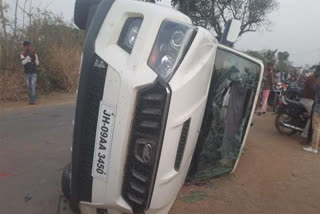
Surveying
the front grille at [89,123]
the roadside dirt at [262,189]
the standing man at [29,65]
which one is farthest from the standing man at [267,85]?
the front grille at [89,123]

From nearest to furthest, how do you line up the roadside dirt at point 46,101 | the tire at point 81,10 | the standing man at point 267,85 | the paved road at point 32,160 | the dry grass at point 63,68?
the tire at point 81,10 < the paved road at point 32,160 < the roadside dirt at point 46,101 < the standing man at point 267,85 < the dry grass at point 63,68

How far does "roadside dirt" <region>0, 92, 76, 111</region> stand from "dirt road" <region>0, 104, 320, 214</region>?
2.27m

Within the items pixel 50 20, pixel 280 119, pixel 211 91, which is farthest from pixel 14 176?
pixel 50 20

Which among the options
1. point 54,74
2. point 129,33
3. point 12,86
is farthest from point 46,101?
point 129,33

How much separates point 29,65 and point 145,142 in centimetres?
698

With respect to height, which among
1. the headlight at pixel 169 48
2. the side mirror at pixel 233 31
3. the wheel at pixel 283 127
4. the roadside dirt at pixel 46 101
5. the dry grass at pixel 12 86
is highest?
the side mirror at pixel 233 31

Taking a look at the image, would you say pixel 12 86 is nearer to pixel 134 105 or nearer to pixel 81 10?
pixel 81 10

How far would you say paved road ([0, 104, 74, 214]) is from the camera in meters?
2.46

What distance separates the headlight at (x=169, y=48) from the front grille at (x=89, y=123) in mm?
317

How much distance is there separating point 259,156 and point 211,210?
196cm

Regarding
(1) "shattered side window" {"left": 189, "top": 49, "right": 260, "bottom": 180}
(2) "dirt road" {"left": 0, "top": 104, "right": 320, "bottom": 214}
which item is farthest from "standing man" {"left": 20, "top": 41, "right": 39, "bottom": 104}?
(1) "shattered side window" {"left": 189, "top": 49, "right": 260, "bottom": 180}

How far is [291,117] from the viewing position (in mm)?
5871

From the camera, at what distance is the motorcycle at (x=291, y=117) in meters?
5.67

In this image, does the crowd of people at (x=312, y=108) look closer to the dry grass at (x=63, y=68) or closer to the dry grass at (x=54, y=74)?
the dry grass at (x=54, y=74)
